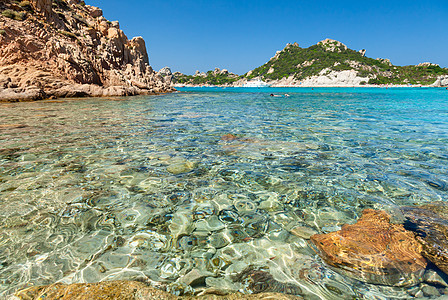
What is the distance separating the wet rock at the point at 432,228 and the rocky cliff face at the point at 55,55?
94.8 feet

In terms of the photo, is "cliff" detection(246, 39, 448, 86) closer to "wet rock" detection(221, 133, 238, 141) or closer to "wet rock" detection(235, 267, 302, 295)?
"wet rock" detection(221, 133, 238, 141)

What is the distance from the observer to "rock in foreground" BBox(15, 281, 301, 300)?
6.66 ft

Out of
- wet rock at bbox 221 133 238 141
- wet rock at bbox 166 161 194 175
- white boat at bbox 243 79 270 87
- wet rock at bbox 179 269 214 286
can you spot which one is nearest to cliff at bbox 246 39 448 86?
white boat at bbox 243 79 270 87

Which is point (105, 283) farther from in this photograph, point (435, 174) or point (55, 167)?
point (435, 174)

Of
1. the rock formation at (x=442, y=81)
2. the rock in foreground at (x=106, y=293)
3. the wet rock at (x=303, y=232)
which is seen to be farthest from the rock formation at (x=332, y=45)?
the rock in foreground at (x=106, y=293)

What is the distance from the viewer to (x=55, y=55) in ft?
93.3

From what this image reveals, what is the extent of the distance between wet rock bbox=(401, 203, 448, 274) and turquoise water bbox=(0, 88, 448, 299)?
316 mm

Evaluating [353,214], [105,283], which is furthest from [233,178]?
[105,283]

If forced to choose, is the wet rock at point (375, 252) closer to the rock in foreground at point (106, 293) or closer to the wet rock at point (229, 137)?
the rock in foreground at point (106, 293)

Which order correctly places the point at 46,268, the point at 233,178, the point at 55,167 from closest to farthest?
the point at 46,268
the point at 233,178
the point at 55,167

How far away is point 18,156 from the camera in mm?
6070

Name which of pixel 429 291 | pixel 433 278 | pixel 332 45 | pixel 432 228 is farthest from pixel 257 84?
pixel 429 291

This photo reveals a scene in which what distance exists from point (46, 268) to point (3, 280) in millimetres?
354

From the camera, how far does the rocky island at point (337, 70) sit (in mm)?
126125
